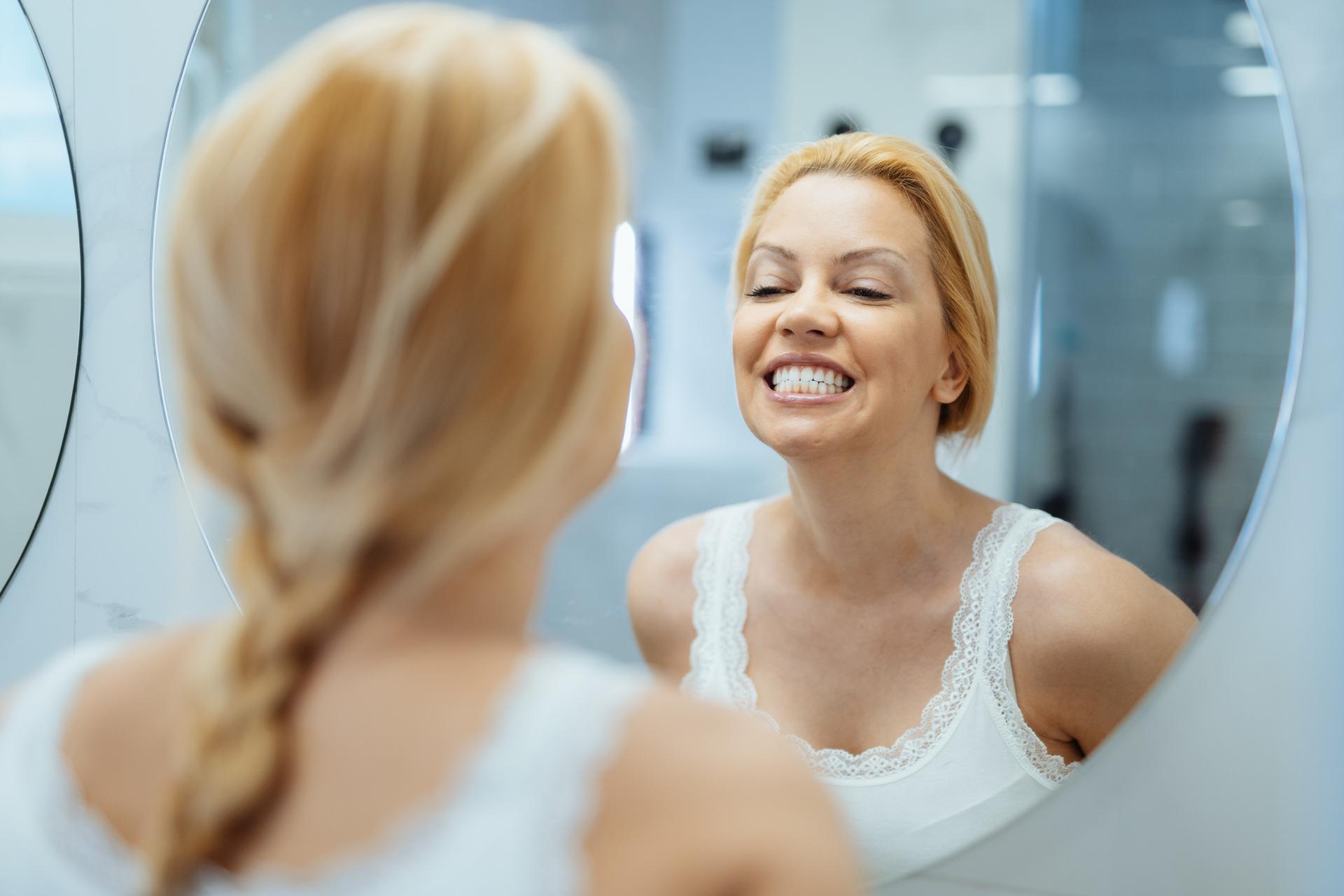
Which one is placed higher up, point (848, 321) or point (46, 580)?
point (848, 321)

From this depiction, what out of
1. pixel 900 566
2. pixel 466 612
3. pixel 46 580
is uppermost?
pixel 466 612

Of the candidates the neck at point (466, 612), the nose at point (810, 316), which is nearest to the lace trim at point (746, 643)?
Answer: the nose at point (810, 316)

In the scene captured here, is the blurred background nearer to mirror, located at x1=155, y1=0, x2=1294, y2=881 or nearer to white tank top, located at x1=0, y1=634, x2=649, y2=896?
mirror, located at x1=155, y1=0, x2=1294, y2=881

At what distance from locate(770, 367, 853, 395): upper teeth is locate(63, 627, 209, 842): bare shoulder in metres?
0.38

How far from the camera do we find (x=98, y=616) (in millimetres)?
1049

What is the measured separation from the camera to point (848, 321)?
685 mm

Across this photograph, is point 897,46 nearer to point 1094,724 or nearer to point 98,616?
point 1094,724

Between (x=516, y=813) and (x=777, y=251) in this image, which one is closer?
(x=516, y=813)

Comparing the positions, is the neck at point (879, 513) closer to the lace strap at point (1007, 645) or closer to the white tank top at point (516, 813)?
the lace strap at point (1007, 645)

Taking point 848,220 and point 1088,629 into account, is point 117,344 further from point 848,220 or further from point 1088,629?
point 1088,629

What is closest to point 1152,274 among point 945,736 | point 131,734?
point 945,736

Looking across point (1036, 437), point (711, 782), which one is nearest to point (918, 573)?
point (1036, 437)

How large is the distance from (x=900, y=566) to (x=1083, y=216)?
24cm

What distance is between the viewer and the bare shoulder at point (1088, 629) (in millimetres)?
702
